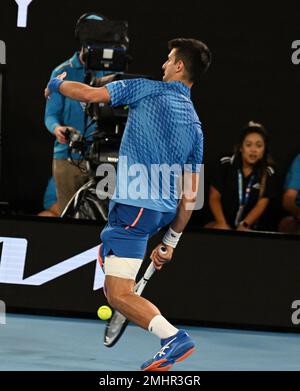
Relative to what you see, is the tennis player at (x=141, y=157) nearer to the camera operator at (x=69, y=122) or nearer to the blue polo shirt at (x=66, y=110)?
the blue polo shirt at (x=66, y=110)

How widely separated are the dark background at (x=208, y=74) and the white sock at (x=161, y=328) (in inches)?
162

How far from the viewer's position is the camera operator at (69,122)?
8992 millimetres

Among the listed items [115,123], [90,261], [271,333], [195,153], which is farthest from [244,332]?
[195,153]

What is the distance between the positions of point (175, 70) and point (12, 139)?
4038 millimetres

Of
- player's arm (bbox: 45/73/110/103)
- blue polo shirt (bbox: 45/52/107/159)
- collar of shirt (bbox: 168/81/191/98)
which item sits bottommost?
blue polo shirt (bbox: 45/52/107/159)

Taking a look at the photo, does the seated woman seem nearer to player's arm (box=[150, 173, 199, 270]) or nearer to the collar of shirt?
player's arm (box=[150, 173, 199, 270])

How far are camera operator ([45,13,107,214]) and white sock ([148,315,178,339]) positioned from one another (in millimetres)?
3072

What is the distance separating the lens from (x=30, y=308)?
27.8ft

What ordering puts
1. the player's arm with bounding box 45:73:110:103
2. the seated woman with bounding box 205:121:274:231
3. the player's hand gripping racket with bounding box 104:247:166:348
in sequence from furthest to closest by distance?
1. the seated woman with bounding box 205:121:274:231
2. the player's hand gripping racket with bounding box 104:247:166:348
3. the player's arm with bounding box 45:73:110:103

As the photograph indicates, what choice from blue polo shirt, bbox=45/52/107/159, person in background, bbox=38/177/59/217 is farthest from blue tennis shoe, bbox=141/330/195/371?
person in background, bbox=38/177/59/217

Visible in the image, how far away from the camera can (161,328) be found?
5996 mm

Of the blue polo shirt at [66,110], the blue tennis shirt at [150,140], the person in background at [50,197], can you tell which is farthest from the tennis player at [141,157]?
the person in background at [50,197]

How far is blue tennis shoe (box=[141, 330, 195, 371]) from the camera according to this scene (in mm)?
5918
